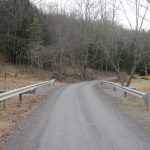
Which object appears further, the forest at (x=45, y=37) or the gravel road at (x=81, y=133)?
the forest at (x=45, y=37)

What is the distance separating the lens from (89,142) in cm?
805

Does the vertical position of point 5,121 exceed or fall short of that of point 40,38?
it falls short

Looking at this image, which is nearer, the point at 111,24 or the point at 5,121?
the point at 5,121

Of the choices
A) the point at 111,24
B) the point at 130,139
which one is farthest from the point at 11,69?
the point at 130,139

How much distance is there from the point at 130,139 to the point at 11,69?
51175 mm

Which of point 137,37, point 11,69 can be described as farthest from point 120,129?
point 11,69

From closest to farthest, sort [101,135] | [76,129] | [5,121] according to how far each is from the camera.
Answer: [101,135], [76,129], [5,121]

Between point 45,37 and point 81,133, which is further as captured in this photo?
A: point 45,37

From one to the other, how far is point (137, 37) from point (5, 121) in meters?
19.3

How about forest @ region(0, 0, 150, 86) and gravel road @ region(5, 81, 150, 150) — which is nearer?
gravel road @ region(5, 81, 150, 150)

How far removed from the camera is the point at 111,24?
3400 centimetres

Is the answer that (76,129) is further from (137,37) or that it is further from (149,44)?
(149,44)

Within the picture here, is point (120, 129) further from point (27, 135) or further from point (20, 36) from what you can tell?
point (20, 36)

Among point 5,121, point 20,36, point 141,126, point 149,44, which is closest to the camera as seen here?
point 141,126
